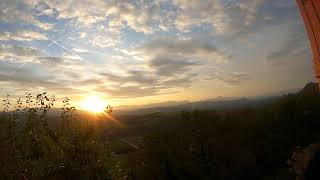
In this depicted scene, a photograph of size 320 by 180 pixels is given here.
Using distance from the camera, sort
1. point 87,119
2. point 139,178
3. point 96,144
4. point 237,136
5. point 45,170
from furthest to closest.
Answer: point 237,136, point 139,178, point 87,119, point 96,144, point 45,170

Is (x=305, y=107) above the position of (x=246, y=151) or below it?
above

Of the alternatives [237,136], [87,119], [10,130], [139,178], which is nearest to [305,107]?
[237,136]

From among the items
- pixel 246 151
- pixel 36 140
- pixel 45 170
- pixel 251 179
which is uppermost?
pixel 36 140

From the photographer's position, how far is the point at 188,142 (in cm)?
4294

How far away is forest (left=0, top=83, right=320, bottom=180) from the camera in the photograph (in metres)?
12.8

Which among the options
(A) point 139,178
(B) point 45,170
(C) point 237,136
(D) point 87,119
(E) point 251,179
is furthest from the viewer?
(C) point 237,136

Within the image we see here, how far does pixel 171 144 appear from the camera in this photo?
41875 millimetres

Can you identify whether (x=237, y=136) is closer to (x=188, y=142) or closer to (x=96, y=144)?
(x=188, y=142)

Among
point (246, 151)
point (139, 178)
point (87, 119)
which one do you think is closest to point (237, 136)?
point (246, 151)

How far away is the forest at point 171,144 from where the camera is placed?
41.9ft

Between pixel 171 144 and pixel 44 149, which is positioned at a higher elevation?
pixel 44 149

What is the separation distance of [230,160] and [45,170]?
31861 millimetres

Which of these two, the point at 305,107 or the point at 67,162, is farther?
the point at 305,107

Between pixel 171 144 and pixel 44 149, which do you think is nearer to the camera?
pixel 44 149
